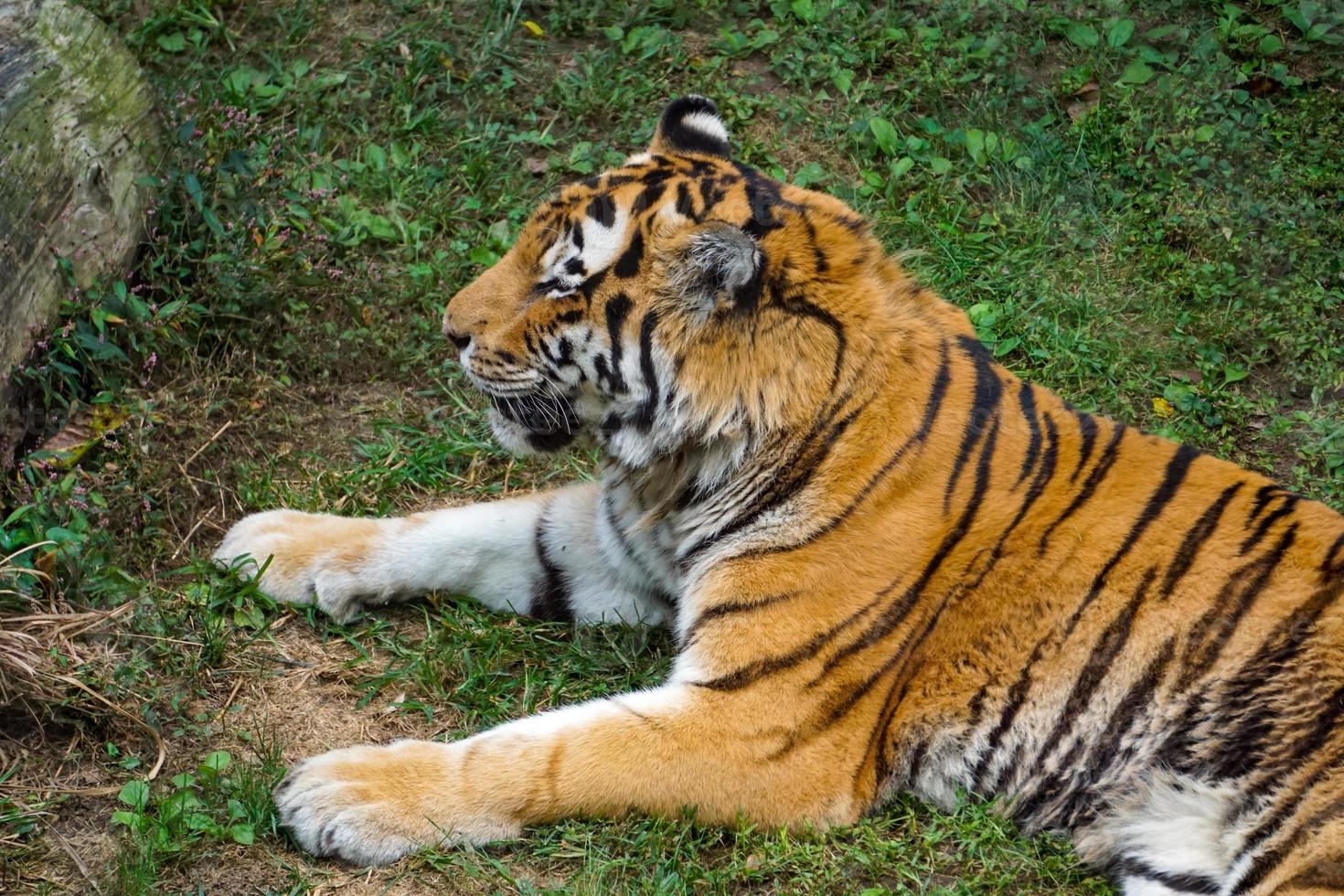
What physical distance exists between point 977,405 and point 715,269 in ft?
2.56

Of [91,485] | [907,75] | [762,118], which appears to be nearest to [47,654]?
Result: [91,485]

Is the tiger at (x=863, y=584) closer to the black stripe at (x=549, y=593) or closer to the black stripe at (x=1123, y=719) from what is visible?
the black stripe at (x=1123, y=719)

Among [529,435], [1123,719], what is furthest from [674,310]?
[1123,719]

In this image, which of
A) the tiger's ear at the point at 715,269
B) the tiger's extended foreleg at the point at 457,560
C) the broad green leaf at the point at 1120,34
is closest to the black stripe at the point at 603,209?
the tiger's ear at the point at 715,269

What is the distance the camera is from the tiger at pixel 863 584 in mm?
3100

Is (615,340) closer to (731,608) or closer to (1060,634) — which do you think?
(731,608)

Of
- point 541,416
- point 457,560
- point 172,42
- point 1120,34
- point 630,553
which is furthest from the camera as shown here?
point 1120,34

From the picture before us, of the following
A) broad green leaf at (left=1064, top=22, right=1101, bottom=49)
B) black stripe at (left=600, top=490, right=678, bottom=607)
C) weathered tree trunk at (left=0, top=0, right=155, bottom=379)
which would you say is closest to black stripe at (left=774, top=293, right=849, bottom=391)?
black stripe at (left=600, top=490, right=678, bottom=607)

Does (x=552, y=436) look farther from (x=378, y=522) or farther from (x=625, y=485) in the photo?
(x=378, y=522)

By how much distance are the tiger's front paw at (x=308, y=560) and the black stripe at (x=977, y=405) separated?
165cm

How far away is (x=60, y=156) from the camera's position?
405cm

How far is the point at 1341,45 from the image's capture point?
229 inches

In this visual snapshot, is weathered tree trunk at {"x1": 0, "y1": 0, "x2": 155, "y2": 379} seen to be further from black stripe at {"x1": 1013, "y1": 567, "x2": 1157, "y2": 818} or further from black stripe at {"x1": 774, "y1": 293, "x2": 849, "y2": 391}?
black stripe at {"x1": 1013, "y1": 567, "x2": 1157, "y2": 818}

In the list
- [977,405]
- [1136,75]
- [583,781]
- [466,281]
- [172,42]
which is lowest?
[583,781]
